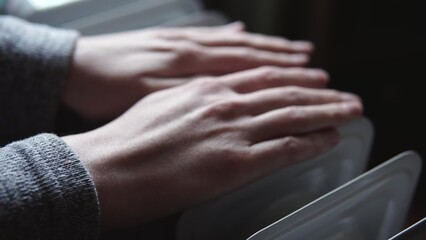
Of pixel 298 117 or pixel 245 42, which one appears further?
pixel 245 42

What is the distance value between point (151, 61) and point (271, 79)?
15cm

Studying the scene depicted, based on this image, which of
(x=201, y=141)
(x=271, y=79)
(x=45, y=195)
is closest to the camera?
(x=45, y=195)

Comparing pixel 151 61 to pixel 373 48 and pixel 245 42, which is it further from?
pixel 373 48

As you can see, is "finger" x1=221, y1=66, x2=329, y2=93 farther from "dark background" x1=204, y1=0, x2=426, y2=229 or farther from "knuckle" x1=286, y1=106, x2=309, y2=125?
"dark background" x1=204, y1=0, x2=426, y2=229

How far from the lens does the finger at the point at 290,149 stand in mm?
532

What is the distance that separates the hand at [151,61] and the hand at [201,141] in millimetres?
67

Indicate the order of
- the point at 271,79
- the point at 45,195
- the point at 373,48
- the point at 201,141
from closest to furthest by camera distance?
the point at 45,195 → the point at 201,141 → the point at 271,79 → the point at 373,48

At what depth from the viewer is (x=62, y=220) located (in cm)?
44

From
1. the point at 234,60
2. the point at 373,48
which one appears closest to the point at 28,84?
the point at 234,60

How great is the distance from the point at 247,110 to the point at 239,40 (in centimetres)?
19

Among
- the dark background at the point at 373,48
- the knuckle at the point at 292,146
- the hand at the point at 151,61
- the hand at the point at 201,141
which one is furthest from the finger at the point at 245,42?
the dark background at the point at 373,48

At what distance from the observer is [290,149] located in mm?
545

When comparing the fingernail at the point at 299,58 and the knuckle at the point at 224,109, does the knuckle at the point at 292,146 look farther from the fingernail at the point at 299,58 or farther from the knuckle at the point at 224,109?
the fingernail at the point at 299,58

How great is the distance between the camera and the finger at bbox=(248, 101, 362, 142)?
56 cm
